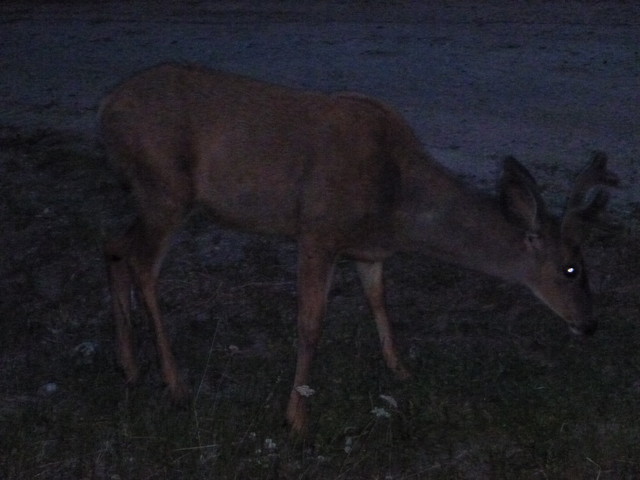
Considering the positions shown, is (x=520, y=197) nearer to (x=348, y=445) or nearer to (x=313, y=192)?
(x=313, y=192)

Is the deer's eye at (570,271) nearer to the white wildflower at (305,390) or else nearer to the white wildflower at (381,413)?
the white wildflower at (381,413)

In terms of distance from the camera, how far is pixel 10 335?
750 cm

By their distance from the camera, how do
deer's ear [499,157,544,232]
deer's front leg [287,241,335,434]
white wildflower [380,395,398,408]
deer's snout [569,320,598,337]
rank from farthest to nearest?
deer's snout [569,320,598,337]
deer's front leg [287,241,335,434]
deer's ear [499,157,544,232]
white wildflower [380,395,398,408]

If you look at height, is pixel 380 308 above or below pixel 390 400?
below

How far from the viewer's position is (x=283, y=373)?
691 centimetres

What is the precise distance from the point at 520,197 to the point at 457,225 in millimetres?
399

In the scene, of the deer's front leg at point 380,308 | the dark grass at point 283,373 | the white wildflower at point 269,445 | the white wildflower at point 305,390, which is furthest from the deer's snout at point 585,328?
the white wildflower at point 269,445

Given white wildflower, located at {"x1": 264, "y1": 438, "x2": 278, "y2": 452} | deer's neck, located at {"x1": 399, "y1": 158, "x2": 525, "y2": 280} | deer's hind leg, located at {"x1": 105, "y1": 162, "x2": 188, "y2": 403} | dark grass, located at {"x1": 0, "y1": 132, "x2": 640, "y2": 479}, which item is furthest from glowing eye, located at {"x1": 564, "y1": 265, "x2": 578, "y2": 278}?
deer's hind leg, located at {"x1": 105, "y1": 162, "x2": 188, "y2": 403}

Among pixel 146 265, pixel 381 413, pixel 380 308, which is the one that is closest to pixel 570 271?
pixel 380 308

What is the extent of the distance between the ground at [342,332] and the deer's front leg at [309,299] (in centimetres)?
19

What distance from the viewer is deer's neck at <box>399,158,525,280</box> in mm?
6711

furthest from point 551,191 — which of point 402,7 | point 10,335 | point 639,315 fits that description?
point 402,7

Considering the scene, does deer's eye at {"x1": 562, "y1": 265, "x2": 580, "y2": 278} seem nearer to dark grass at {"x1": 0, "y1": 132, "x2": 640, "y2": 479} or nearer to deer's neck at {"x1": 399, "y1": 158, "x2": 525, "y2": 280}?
deer's neck at {"x1": 399, "y1": 158, "x2": 525, "y2": 280}

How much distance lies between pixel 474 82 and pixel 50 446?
7552 millimetres
